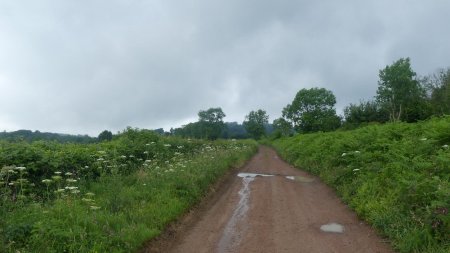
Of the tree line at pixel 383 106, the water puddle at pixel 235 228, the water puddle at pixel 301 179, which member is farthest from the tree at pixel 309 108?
the water puddle at pixel 235 228

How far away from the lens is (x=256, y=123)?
141125mm

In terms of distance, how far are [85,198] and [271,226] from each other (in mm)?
4699

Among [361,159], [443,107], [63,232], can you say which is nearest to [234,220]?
[63,232]

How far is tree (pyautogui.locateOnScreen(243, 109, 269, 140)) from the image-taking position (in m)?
139

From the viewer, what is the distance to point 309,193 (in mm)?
14172

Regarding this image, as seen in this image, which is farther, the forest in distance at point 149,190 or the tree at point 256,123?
the tree at point 256,123

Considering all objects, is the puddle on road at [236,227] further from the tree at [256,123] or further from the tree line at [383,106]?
the tree at [256,123]

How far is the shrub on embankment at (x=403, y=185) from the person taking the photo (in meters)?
7.24

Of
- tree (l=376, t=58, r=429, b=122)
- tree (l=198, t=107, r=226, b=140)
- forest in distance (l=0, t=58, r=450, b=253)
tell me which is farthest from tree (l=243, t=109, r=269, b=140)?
forest in distance (l=0, t=58, r=450, b=253)

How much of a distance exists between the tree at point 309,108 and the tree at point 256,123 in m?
43.4

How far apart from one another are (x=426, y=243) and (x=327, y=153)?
14.2m

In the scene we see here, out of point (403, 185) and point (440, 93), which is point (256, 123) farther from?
point (403, 185)

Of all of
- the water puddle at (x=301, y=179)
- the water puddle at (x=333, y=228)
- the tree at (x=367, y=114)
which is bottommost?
the water puddle at (x=333, y=228)

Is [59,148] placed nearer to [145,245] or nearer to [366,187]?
[145,245]
